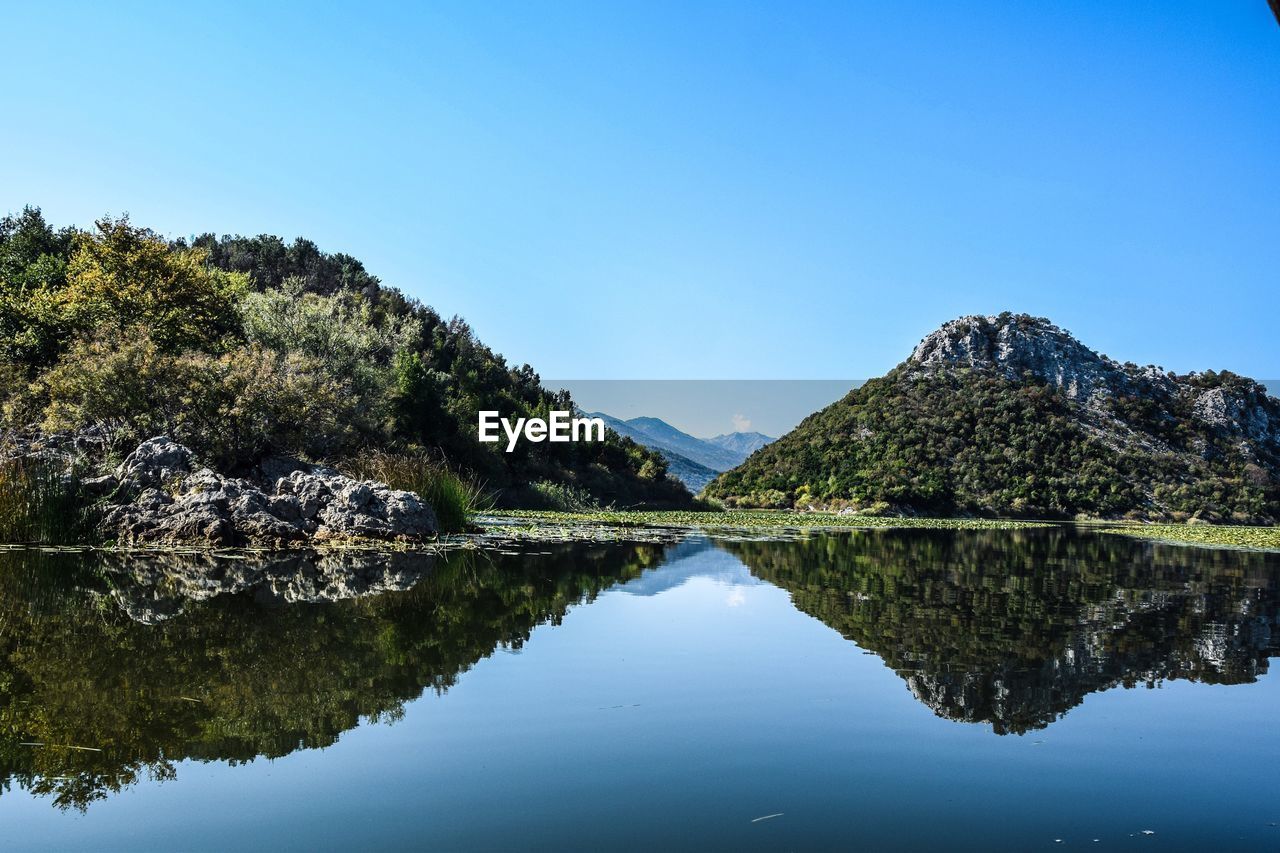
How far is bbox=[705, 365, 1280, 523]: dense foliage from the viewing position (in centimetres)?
6075

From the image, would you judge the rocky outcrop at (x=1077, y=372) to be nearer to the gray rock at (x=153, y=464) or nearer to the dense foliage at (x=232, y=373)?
the dense foliage at (x=232, y=373)

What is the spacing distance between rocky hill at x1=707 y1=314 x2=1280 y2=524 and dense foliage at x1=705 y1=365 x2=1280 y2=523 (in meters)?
0.13

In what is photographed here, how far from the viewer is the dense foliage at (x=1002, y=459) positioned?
199ft

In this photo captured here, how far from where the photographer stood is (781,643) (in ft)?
27.1

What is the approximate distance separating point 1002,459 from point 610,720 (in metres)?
65.0

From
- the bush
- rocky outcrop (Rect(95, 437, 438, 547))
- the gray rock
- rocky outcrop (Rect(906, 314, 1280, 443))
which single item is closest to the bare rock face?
rocky outcrop (Rect(906, 314, 1280, 443))

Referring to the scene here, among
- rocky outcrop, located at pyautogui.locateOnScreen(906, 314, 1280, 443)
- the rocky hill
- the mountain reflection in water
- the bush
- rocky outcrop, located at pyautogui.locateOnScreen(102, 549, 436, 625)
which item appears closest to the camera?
the mountain reflection in water

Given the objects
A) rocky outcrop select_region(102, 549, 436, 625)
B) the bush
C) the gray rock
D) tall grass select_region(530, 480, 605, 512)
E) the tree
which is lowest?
rocky outcrop select_region(102, 549, 436, 625)

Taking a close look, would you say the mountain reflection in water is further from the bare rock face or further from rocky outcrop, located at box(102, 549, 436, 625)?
the bare rock face

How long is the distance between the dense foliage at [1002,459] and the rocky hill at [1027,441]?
13 cm

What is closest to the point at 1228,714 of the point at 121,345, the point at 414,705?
the point at 414,705

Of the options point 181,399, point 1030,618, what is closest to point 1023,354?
point 181,399

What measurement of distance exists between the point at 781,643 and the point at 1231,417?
79.1 m

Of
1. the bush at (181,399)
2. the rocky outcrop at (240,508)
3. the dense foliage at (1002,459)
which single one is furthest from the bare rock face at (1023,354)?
the rocky outcrop at (240,508)
